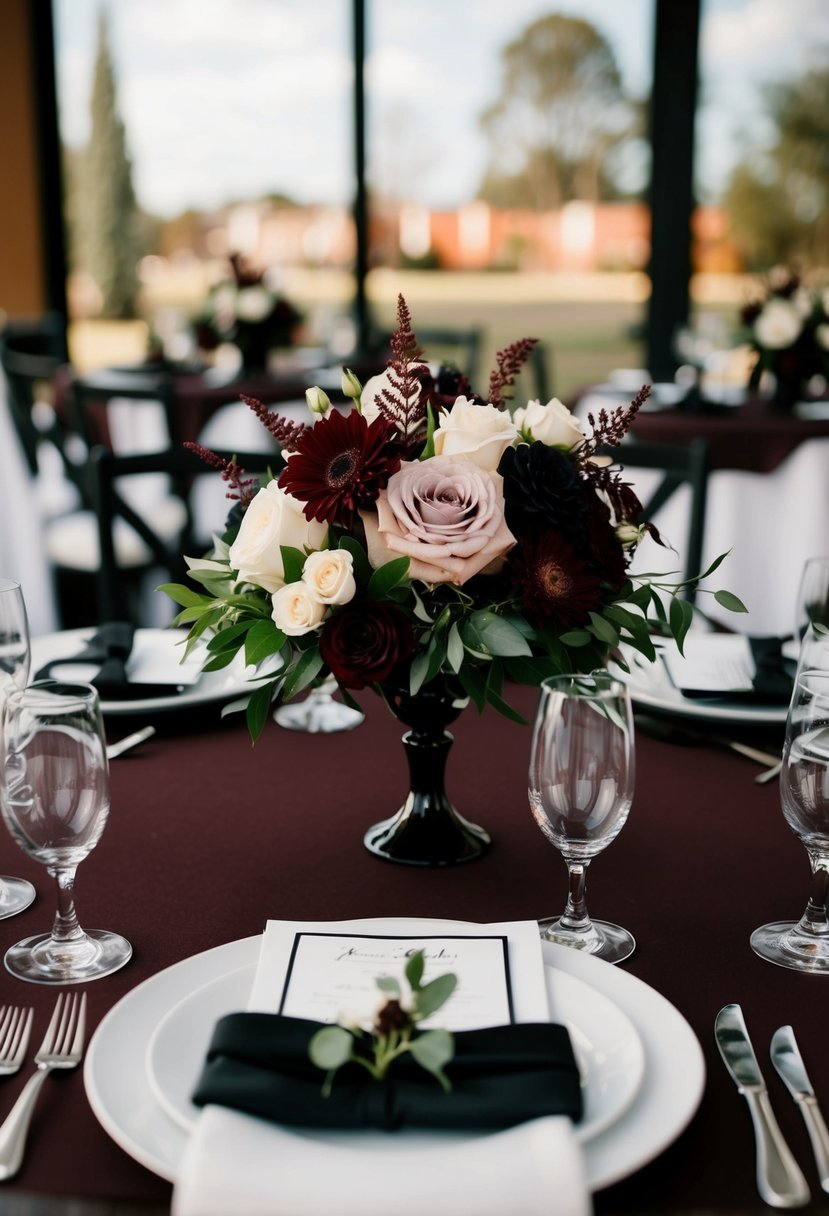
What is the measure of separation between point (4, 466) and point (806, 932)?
11.3 ft

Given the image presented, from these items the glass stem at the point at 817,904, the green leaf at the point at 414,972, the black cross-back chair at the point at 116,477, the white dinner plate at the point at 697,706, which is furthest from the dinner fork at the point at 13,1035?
the black cross-back chair at the point at 116,477

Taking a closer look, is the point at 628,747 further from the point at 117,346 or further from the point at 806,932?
the point at 117,346

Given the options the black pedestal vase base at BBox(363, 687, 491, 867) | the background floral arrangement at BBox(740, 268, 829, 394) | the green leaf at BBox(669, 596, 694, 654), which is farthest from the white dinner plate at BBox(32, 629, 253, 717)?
the background floral arrangement at BBox(740, 268, 829, 394)

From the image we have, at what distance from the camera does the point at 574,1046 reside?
0.83 metres

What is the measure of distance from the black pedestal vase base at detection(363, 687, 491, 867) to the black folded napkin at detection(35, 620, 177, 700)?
436 mm

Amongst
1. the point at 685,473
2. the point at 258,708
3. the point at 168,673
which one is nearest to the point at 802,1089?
the point at 258,708

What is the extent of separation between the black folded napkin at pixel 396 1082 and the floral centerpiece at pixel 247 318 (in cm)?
391

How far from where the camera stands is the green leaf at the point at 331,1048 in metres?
0.73

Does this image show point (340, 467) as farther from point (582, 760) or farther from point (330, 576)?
point (582, 760)

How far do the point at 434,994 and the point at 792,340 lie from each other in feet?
10.7

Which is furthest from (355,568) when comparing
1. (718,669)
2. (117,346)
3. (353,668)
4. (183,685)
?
(117,346)

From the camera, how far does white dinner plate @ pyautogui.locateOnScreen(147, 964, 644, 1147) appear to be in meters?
0.76

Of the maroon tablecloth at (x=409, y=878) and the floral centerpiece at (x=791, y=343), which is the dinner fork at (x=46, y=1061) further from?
the floral centerpiece at (x=791, y=343)

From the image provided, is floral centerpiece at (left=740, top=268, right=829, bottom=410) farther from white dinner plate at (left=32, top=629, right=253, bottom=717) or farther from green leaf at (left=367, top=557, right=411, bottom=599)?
green leaf at (left=367, top=557, right=411, bottom=599)
